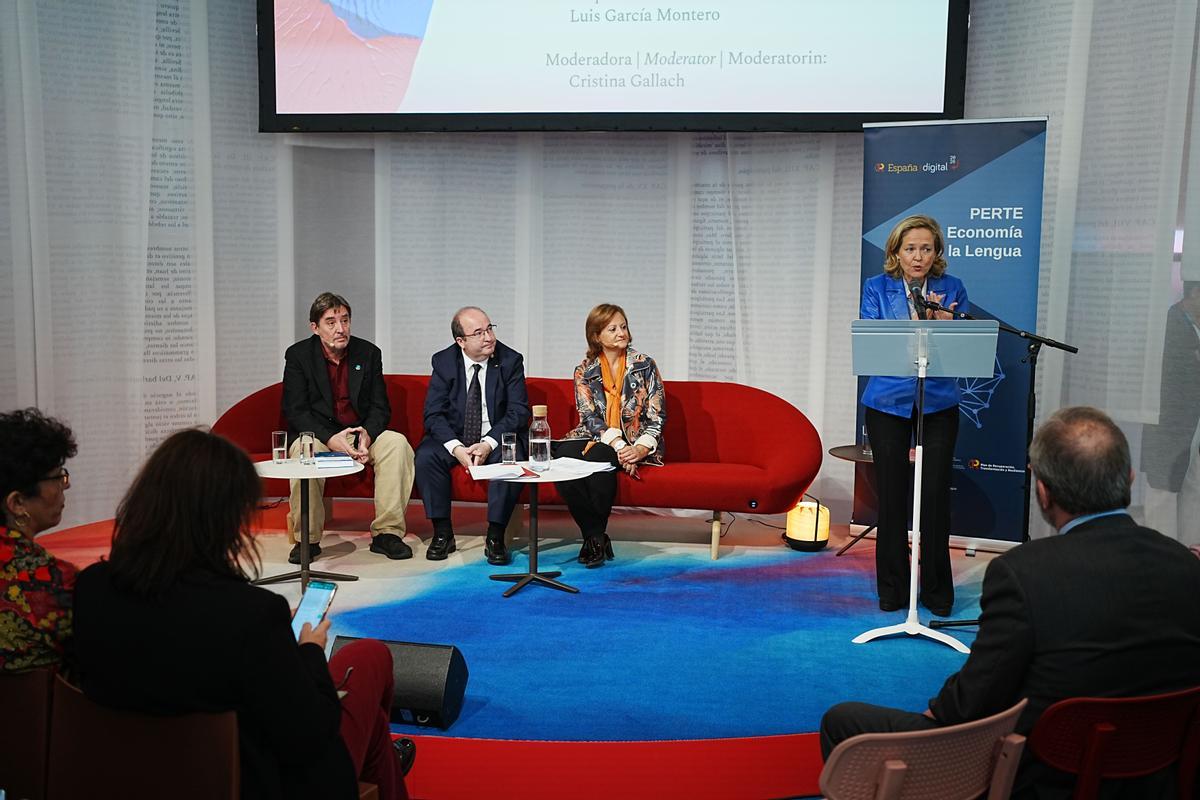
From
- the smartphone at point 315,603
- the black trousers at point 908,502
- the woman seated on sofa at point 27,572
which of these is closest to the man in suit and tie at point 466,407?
the black trousers at point 908,502

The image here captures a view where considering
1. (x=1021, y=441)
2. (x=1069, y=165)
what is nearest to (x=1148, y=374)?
(x=1021, y=441)

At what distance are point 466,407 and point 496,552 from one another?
78 centimetres

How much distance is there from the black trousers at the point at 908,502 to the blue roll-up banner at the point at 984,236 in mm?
975

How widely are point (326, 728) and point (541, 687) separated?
6.15ft

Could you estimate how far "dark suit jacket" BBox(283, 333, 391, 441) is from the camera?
18.3 ft

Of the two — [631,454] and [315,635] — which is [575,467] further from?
[315,635]

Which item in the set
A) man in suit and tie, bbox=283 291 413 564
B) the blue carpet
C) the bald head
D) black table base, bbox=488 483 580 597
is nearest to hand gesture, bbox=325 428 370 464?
man in suit and tie, bbox=283 291 413 564

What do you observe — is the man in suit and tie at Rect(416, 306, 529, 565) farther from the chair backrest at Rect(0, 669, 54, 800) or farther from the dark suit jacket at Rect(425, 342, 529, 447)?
the chair backrest at Rect(0, 669, 54, 800)

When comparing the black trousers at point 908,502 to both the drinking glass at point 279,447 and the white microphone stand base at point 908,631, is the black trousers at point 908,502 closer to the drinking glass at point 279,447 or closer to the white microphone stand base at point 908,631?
the white microphone stand base at point 908,631

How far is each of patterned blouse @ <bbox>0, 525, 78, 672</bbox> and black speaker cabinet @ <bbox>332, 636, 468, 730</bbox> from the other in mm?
1330

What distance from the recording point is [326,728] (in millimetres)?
1938

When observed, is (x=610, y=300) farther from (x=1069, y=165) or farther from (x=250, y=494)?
(x=250, y=494)

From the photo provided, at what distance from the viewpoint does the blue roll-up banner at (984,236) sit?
17.3 ft

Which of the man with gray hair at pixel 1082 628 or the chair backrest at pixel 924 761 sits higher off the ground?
the man with gray hair at pixel 1082 628
